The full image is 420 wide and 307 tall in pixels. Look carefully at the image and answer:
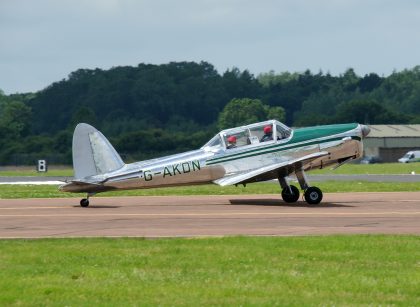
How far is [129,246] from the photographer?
16844mm

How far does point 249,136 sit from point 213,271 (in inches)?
550

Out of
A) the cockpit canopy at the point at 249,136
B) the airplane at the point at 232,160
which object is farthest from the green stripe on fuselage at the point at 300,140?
the cockpit canopy at the point at 249,136

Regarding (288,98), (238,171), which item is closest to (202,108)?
(288,98)

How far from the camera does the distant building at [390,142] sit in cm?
11806

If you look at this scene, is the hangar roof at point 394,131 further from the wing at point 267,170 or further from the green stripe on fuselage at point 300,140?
the wing at point 267,170

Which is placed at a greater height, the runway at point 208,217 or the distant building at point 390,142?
the distant building at point 390,142

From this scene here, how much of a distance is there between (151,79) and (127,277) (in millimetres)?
146512

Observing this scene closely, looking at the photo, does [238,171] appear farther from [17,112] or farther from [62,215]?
[17,112]

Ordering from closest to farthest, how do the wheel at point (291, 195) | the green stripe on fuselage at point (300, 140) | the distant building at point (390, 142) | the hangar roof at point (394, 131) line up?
the green stripe on fuselage at point (300, 140) < the wheel at point (291, 195) < the distant building at point (390, 142) < the hangar roof at point (394, 131)

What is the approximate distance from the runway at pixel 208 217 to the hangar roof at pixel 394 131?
292 feet

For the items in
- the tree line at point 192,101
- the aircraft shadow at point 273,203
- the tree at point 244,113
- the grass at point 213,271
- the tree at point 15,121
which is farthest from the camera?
the tree at point 244,113

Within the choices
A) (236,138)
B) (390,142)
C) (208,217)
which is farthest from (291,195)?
(390,142)

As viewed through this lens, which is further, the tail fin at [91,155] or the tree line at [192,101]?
the tree line at [192,101]

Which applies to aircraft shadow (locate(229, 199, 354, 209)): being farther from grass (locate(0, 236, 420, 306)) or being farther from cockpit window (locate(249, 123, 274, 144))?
grass (locate(0, 236, 420, 306))
